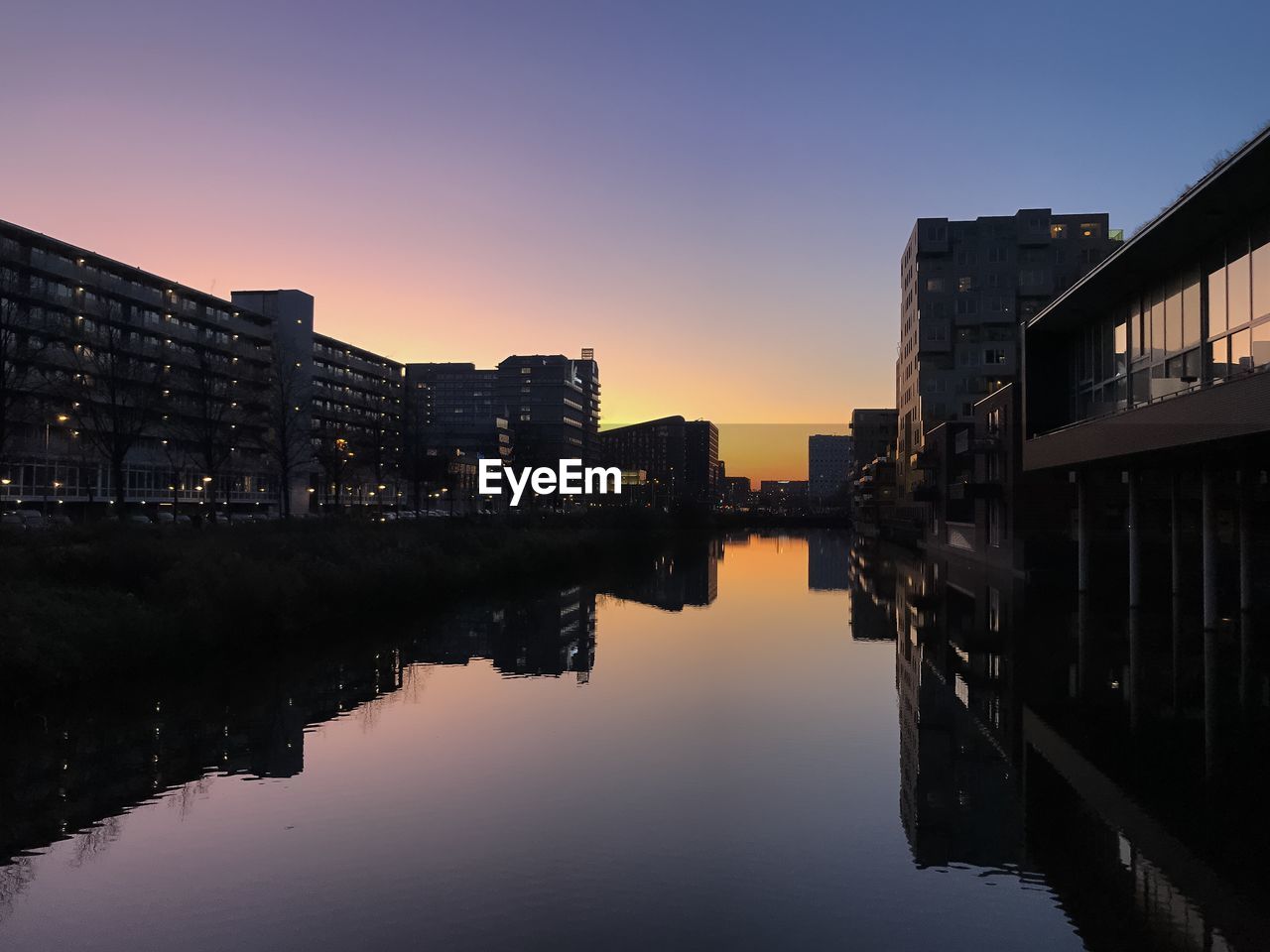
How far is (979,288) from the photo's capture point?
302 ft

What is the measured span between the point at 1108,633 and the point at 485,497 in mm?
108076

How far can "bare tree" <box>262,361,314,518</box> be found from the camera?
57062 mm

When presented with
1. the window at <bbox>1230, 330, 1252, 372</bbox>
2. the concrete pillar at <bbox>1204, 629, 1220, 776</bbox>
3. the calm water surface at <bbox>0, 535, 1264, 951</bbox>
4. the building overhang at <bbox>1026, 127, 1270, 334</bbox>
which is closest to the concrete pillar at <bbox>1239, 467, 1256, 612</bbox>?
the concrete pillar at <bbox>1204, 629, 1220, 776</bbox>

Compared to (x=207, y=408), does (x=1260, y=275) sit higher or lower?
lower

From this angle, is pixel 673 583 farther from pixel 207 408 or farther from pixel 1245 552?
pixel 207 408

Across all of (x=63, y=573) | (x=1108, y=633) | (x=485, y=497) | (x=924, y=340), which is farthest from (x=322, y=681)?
(x=485, y=497)

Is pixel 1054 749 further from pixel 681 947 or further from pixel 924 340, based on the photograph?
pixel 924 340

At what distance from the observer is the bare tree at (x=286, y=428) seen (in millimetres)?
57062

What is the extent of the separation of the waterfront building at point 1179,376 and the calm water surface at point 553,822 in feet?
23.8

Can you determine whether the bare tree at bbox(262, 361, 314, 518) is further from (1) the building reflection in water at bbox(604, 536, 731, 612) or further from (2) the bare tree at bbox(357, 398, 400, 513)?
(1) the building reflection in water at bbox(604, 536, 731, 612)

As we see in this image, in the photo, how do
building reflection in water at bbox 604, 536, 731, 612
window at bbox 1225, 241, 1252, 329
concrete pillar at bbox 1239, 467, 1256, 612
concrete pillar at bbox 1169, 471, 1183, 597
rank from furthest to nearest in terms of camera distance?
building reflection in water at bbox 604, 536, 731, 612
concrete pillar at bbox 1169, 471, 1183, 597
concrete pillar at bbox 1239, 467, 1256, 612
window at bbox 1225, 241, 1252, 329

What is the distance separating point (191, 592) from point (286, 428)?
4192 centimetres

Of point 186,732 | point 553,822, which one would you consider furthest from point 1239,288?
point 186,732

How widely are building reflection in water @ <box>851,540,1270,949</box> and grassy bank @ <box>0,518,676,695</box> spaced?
14197 mm
